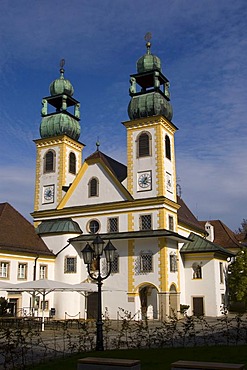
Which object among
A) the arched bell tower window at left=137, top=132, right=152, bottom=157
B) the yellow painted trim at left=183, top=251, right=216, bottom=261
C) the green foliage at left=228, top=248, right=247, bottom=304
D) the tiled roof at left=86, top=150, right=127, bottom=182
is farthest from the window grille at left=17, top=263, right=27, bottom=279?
the green foliage at left=228, top=248, right=247, bottom=304

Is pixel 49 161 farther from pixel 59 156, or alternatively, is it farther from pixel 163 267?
pixel 163 267

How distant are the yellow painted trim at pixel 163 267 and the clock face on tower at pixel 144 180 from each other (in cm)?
407

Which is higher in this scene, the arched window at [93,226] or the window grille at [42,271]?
the arched window at [93,226]

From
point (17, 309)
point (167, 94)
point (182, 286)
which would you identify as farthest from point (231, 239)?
point (17, 309)

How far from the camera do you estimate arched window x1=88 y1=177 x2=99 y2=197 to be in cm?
3497

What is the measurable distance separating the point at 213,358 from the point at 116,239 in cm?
2160

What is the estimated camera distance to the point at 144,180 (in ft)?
109

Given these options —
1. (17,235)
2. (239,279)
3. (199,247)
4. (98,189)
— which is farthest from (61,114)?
(239,279)

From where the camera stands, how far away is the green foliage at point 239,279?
3519 centimetres

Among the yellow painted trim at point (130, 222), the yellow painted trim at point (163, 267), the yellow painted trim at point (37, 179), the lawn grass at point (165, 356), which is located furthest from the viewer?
the yellow painted trim at point (37, 179)

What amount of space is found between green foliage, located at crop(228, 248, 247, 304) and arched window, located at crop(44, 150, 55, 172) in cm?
1664

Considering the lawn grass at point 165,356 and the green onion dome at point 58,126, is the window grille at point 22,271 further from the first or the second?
the lawn grass at point 165,356

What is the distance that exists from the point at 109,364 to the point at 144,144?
26153 millimetres

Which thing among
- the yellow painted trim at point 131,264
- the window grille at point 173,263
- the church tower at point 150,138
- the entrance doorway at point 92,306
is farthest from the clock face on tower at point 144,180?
the entrance doorway at point 92,306
